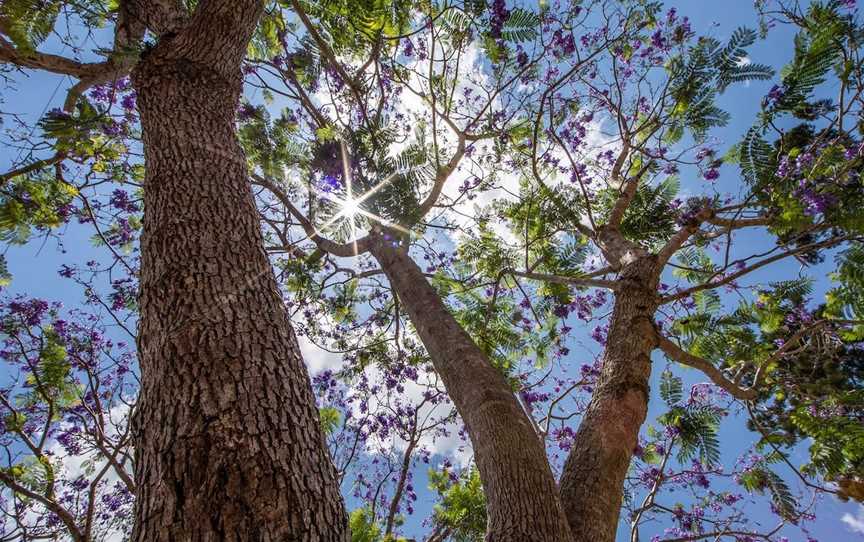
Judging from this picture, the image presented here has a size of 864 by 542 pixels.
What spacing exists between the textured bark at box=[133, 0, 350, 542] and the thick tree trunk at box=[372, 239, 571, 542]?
826mm

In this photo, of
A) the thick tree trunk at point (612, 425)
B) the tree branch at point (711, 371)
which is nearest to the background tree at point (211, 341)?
the thick tree trunk at point (612, 425)

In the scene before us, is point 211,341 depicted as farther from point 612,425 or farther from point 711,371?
point 711,371

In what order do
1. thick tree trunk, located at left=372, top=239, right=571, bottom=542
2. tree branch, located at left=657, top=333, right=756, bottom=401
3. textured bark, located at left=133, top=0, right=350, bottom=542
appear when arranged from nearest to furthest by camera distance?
textured bark, located at left=133, top=0, right=350, bottom=542, thick tree trunk, located at left=372, top=239, right=571, bottom=542, tree branch, located at left=657, top=333, right=756, bottom=401

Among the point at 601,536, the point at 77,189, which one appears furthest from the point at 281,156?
the point at 601,536

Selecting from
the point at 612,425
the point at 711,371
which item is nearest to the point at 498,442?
the point at 612,425

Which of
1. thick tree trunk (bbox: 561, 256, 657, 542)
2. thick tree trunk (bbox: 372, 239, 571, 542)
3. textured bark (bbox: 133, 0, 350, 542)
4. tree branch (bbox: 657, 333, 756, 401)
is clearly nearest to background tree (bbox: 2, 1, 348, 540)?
textured bark (bbox: 133, 0, 350, 542)

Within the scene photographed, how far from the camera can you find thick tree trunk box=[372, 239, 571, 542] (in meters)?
1.59

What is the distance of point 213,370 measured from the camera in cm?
118

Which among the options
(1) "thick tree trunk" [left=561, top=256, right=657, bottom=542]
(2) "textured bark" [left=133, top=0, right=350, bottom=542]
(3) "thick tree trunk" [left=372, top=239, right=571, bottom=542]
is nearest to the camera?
(2) "textured bark" [left=133, top=0, right=350, bottom=542]

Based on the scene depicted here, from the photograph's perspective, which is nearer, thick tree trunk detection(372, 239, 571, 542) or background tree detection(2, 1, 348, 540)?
background tree detection(2, 1, 348, 540)

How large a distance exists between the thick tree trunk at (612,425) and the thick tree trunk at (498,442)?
0.20 metres

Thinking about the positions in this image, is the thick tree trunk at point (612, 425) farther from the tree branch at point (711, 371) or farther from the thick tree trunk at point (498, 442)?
the tree branch at point (711, 371)

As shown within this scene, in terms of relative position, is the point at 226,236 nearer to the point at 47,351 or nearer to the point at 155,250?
the point at 155,250

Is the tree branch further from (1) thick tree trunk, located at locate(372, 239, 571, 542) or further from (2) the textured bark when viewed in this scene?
(2) the textured bark
